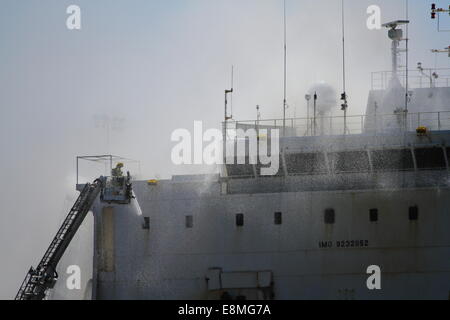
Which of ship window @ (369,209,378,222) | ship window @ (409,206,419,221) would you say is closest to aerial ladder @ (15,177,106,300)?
ship window @ (369,209,378,222)

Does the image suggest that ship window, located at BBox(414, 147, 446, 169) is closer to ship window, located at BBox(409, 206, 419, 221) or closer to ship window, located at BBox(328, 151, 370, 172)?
ship window, located at BBox(409, 206, 419, 221)

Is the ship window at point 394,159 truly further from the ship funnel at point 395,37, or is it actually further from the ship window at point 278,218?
the ship funnel at point 395,37

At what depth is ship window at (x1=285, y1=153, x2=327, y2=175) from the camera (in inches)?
1227

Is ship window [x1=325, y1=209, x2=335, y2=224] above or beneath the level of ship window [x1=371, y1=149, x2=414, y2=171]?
beneath

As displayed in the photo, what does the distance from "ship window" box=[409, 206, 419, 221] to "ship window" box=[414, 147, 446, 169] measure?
167 centimetres

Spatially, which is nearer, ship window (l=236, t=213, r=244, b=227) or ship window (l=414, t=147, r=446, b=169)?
ship window (l=414, t=147, r=446, b=169)

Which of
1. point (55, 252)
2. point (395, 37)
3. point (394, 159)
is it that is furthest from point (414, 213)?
point (55, 252)

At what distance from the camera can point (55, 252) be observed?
105 ft

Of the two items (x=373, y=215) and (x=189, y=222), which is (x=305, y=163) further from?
(x=189, y=222)

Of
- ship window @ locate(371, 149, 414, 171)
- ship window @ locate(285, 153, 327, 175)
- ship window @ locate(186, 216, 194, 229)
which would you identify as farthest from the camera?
ship window @ locate(186, 216, 194, 229)

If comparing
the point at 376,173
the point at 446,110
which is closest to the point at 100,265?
the point at 376,173

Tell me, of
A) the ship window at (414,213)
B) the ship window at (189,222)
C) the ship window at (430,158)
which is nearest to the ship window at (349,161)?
the ship window at (430,158)

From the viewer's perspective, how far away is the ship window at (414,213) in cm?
2994
